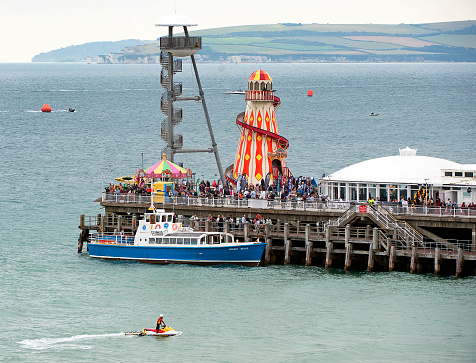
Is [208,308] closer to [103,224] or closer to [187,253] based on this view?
[187,253]

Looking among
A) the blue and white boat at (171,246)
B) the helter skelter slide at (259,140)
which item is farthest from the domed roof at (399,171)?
the blue and white boat at (171,246)

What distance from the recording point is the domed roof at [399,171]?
67.8 metres

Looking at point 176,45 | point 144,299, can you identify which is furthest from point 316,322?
point 176,45

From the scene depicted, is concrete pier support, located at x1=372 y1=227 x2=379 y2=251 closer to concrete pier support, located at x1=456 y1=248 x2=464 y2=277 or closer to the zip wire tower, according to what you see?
concrete pier support, located at x1=456 y1=248 x2=464 y2=277

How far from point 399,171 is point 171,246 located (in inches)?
578

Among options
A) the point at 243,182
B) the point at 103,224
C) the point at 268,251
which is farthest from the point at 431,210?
the point at 103,224

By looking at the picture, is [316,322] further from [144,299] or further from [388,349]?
[144,299]

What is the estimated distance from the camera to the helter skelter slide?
75.2 meters

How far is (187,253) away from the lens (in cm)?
6725

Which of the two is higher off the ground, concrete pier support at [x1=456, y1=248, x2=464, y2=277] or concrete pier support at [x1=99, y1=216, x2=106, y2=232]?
concrete pier support at [x1=99, y1=216, x2=106, y2=232]

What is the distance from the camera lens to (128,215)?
73062mm

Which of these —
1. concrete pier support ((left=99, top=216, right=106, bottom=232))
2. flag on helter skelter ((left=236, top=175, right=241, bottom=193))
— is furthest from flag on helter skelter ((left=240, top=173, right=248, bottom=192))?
concrete pier support ((left=99, top=216, right=106, bottom=232))

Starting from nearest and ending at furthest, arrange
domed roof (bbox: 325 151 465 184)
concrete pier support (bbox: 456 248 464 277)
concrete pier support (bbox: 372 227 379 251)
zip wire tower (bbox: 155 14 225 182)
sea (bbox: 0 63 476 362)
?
sea (bbox: 0 63 476 362) → concrete pier support (bbox: 456 248 464 277) → concrete pier support (bbox: 372 227 379 251) → domed roof (bbox: 325 151 465 184) → zip wire tower (bbox: 155 14 225 182)

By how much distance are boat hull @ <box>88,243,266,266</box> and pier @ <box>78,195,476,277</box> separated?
4.61 feet
